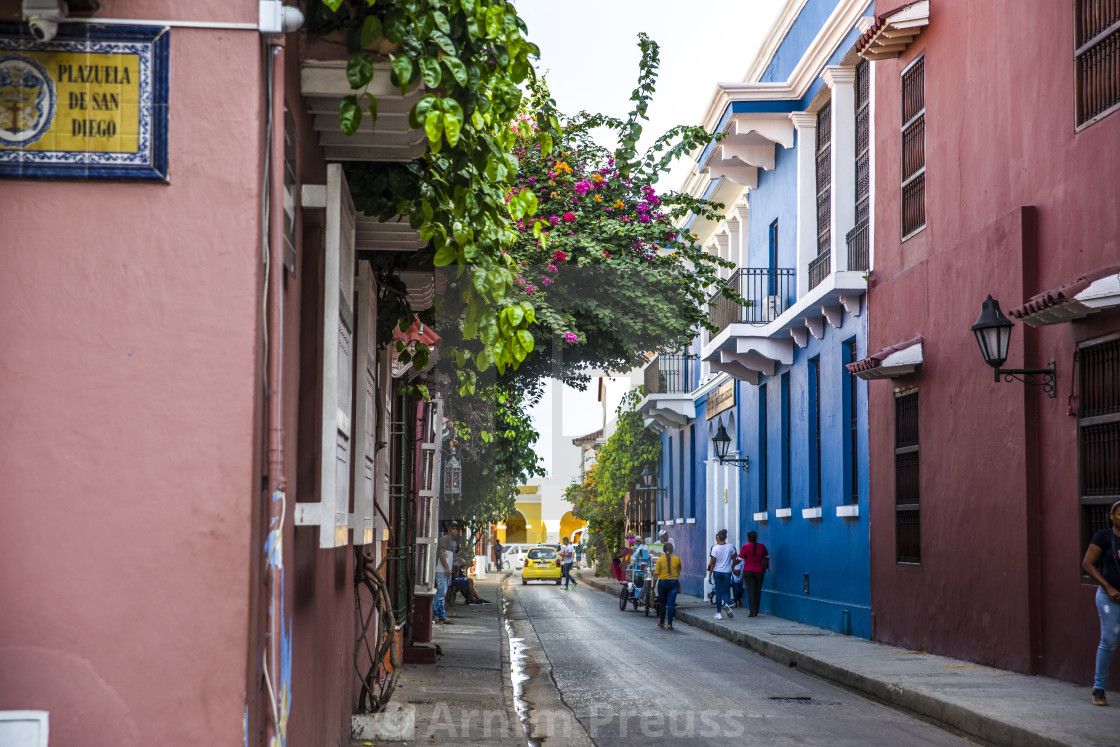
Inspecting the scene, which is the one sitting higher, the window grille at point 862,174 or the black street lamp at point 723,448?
the window grille at point 862,174

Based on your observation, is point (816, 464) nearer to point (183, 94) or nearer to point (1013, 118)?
point (1013, 118)

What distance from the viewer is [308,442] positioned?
5949mm

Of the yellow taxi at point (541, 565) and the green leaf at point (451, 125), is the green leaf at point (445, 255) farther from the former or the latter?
the yellow taxi at point (541, 565)

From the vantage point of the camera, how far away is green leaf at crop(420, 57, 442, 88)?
4.76 meters

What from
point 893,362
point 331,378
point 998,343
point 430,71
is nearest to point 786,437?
point 893,362

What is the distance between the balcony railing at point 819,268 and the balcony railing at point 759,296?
36.8 inches

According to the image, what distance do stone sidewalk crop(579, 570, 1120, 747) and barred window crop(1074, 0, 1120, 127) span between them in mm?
4951

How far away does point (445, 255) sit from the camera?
226 inches

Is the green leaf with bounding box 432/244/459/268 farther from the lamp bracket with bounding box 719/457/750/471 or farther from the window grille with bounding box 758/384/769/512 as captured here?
the lamp bracket with bounding box 719/457/750/471

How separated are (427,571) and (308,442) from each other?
1071cm

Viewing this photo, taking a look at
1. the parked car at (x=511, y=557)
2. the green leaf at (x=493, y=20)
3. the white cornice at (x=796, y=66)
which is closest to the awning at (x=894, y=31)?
the white cornice at (x=796, y=66)

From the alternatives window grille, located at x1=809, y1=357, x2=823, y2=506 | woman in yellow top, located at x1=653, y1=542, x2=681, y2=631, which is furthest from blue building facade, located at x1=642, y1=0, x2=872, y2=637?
woman in yellow top, located at x1=653, y1=542, x2=681, y2=631

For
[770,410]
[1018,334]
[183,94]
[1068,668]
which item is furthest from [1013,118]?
[770,410]

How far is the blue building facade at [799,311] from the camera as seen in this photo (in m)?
18.1
